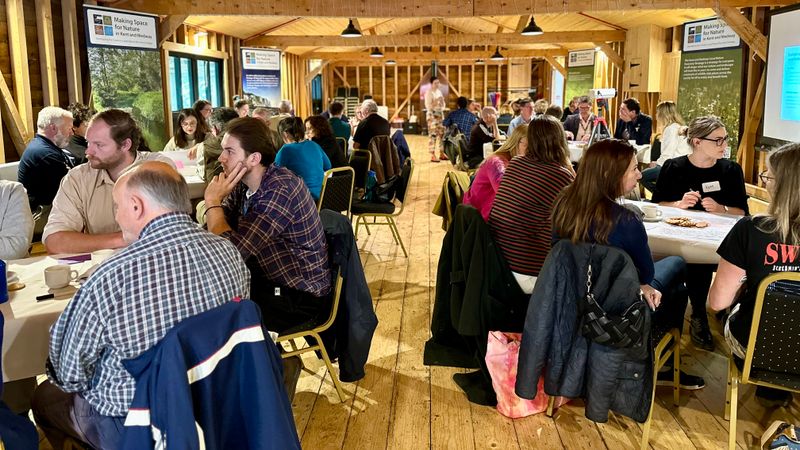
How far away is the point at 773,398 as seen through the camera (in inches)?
118

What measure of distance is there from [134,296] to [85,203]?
157 centimetres

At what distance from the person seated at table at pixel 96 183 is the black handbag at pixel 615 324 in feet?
6.23

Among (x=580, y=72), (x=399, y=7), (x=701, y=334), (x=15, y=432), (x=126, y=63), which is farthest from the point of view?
(x=580, y=72)

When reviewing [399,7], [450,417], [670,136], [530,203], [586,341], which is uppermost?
[399,7]

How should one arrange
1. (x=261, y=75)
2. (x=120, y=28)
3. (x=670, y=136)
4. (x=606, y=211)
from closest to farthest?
(x=606, y=211) < (x=670, y=136) < (x=120, y=28) < (x=261, y=75)

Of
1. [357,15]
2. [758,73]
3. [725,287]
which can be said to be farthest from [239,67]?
[725,287]

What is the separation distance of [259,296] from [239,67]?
1071cm

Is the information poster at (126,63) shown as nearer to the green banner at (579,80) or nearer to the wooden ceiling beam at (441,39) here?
the wooden ceiling beam at (441,39)

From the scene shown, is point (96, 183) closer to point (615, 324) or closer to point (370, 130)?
point (615, 324)

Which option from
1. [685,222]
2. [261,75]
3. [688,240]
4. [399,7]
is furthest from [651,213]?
[261,75]

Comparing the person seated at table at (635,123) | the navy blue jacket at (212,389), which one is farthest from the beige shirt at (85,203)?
the person seated at table at (635,123)

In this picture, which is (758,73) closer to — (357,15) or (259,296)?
(357,15)

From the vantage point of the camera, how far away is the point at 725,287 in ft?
8.09

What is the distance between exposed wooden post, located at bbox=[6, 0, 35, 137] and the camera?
19.0 feet
